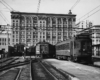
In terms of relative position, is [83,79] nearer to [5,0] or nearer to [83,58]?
[83,58]

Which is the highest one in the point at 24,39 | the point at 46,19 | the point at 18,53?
the point at 46,19

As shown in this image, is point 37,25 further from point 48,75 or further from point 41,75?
point 48,75

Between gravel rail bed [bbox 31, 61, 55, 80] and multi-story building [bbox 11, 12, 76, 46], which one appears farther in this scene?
multi-story building [bbox 11, 12, 76, 46]

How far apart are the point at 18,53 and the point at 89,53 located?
40091mm

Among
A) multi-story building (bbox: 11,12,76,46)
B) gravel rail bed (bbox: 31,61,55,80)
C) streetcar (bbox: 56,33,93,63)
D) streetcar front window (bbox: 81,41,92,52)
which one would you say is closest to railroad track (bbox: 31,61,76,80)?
gravel rail bed (bbox: 31,61,55,80)

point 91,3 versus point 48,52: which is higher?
point 91,3

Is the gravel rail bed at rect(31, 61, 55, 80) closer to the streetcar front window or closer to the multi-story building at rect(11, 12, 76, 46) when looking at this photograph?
the streetcar front window

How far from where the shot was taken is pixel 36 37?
98750mm

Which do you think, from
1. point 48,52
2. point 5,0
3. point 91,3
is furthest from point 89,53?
point 48,52

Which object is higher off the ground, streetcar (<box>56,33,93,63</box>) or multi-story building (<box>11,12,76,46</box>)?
multi-story building (<box>11,12,76,46</box>)

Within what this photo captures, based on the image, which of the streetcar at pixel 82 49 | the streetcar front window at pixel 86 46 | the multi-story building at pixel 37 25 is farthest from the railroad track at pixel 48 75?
the multi-story building at pixel 37 25

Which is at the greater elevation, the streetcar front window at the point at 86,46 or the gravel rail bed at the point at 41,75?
the streetcar front window at the point at 86,46

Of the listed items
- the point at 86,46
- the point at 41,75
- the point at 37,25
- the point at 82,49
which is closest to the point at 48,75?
the point at 41,75

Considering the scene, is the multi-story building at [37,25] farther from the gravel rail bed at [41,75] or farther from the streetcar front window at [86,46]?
the gravel rail bed at [41,75]
